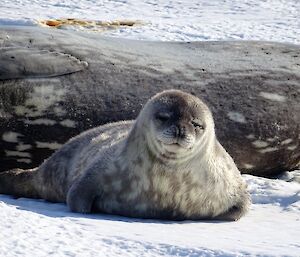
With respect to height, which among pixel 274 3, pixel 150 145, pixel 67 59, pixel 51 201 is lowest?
pixel 51 201

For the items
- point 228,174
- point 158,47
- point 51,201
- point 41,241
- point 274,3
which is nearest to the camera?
point 41,241

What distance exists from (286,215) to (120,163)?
74 cm

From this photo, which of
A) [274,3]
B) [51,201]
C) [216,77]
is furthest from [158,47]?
[274,3]

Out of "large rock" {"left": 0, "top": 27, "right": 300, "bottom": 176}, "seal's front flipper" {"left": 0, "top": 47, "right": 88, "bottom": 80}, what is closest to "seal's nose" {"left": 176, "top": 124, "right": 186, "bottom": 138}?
"large rock" {"left": 0, "top": 27, "right": 300, "bottom": 176}

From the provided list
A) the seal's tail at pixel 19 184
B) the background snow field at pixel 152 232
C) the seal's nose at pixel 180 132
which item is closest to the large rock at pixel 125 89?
the seal's tail at pixel 19 184

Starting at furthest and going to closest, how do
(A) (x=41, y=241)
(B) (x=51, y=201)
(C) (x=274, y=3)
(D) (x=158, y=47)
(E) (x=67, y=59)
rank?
(C) (x=274, y=3) < (D) (x=158, y=47) < (E) (x=67, y=59) < (B) (x=51, y=201) < (A) (x=41, y=241)

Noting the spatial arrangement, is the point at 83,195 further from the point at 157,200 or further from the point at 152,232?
the point at 152,232

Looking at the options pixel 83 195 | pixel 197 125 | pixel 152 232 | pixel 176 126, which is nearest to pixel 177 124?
pixel 176 126

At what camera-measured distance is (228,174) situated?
14.7 feet

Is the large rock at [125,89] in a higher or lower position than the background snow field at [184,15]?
lower

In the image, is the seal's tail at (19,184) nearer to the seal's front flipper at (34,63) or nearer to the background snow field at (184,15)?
the seal's front flipper at (34,63)

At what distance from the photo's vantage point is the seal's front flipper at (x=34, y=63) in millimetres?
5484

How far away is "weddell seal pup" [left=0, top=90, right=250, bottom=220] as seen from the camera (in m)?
4.19

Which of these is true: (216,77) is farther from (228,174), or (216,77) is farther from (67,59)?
(228,174)
